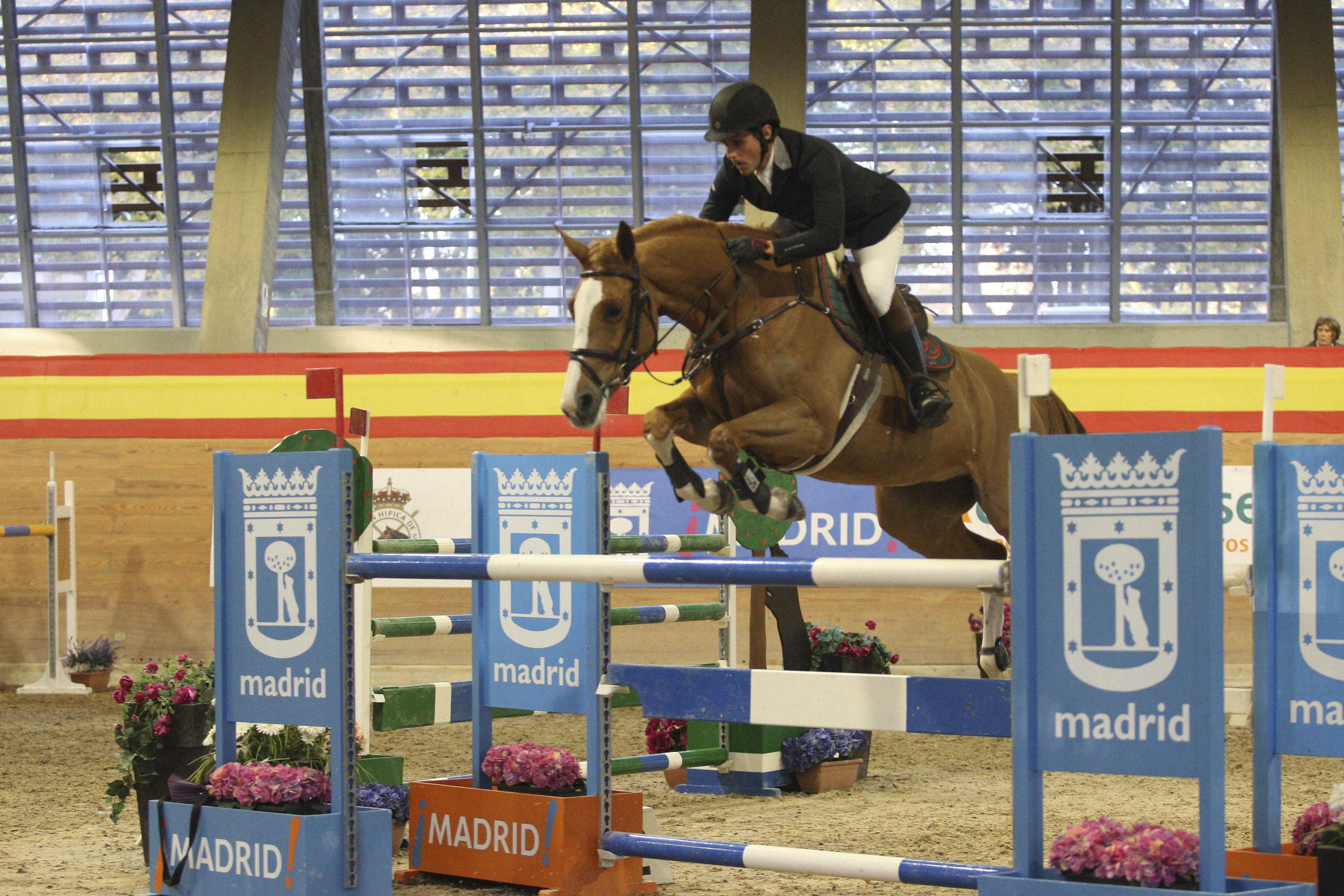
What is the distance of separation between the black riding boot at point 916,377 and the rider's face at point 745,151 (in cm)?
53

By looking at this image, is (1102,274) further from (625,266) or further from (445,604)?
(625,266)

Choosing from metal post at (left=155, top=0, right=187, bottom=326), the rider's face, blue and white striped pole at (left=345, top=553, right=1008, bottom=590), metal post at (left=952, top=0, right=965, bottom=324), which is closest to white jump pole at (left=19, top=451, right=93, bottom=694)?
blue and white striped pole at (left=345, top=553, right=1008, bottom=590)

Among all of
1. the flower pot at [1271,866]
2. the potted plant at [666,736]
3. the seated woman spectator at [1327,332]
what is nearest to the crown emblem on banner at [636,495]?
the potted plant at [666,736]

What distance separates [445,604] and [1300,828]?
15.7 feet

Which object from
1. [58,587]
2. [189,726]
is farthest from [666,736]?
[58,587]

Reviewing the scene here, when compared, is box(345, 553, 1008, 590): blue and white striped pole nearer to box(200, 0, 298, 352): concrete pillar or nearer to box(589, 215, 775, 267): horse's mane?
box(589, 215, 775, 267): horse's mane

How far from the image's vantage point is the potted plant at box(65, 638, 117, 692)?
21.1 ft

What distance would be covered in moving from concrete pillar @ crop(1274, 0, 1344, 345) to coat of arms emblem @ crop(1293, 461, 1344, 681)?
8.22 meters

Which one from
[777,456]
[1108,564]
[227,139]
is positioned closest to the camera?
[1108,564]

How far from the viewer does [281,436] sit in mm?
6598

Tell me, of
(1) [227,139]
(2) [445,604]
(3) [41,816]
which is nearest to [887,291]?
(3) [41,816]

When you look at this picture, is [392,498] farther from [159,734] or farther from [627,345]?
[627,345]

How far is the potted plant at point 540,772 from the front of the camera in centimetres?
297

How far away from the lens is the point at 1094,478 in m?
1.91
